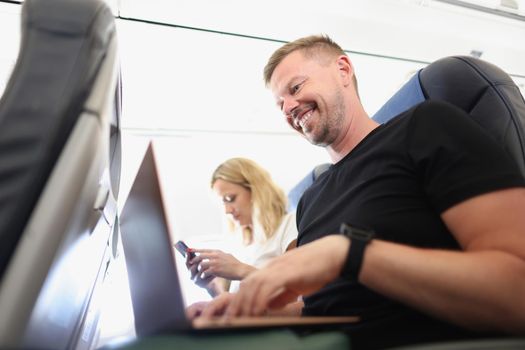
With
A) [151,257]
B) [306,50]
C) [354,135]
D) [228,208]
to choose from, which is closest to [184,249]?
[151,257]

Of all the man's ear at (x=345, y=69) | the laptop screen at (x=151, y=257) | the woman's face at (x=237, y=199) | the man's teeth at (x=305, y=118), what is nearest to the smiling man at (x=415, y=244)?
the laptop screen at (x=151, y=257)

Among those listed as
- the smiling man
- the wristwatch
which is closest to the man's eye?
the smiling man

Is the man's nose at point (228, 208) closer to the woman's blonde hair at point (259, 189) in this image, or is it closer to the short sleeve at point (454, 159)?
the woman's blonde hair at point (259, 189)

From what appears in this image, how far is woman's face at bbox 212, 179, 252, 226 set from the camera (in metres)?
1.99

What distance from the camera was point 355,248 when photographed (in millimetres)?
526

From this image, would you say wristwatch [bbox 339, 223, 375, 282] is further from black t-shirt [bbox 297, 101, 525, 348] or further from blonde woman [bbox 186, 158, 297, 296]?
blonde woman [bbox 186, 158, 297, 296]

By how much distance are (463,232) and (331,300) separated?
293 mm

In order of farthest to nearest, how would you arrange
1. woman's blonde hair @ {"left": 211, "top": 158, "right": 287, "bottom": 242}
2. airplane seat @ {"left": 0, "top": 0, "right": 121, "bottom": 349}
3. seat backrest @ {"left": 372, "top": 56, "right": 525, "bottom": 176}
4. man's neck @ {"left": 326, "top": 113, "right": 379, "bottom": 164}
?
woman's blonde hair @ {"left": 211, "top": 158, "right": 287, "bottom": 242}, man's neck @ {"left": 326, "top": 113, "right": 379, "bottom": 164}, seat backrest @ {"left": 372, "top": 56, "right": 525, "bottom": 176}, airplane seat @ {"left": 0, "top": 0, "right": 121, "bottom": 349}

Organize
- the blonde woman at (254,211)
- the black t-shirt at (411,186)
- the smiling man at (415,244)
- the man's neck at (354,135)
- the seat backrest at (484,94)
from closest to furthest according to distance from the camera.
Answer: the smiling man at (415,244), the black t-shirt at (411,186), the seat backrest at (484,94), the man's neck at (354,135), the blonde woman at (254,211)

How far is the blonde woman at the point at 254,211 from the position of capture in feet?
5.58

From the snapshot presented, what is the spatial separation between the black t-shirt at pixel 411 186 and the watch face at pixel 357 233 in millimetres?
129

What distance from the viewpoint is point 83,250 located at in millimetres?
619

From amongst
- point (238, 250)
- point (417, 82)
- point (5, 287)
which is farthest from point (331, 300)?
point (238, 250)

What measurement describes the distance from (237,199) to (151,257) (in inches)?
57.0
